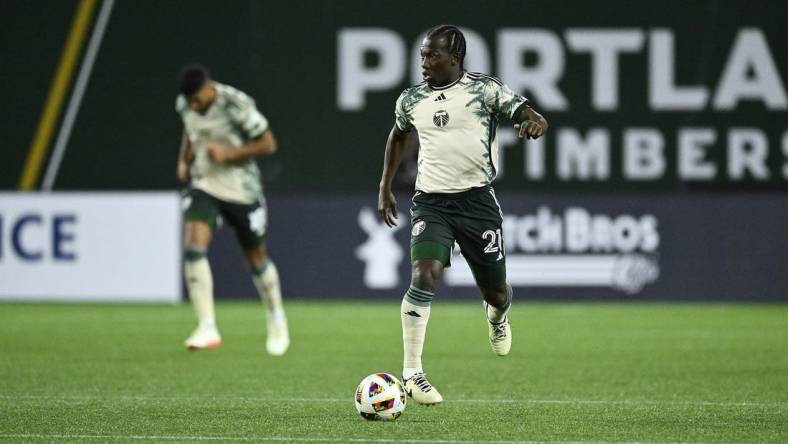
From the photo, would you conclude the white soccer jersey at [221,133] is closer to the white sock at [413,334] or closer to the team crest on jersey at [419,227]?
the team crest on jersey at [419,227]

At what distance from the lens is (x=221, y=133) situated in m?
10.6

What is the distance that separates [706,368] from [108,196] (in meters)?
8.77

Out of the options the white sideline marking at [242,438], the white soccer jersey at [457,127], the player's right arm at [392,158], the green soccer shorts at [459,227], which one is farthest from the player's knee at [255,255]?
the white sideline marking at [242,438]

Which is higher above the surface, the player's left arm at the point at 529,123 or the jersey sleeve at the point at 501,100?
the jersey sleeve at the point at 501,100

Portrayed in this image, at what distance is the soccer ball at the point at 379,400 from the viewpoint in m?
6.77

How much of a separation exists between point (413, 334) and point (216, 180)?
12.2 feet

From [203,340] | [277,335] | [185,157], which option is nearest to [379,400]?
[203,340]

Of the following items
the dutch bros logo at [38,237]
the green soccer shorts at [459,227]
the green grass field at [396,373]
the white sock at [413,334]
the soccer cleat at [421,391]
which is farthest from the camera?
the dutch bros logo at [38,237]

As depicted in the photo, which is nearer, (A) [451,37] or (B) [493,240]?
(A) [451,37]

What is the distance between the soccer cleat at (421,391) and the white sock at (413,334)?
45 mm

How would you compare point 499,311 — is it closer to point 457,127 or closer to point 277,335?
point 457,127

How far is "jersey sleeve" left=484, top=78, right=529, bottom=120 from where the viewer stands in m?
7.38

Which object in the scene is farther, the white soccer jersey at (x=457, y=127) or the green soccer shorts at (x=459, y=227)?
the white soccer jersey at (x=457, y=127)

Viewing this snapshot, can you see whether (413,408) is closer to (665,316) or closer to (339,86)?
(665,316)
